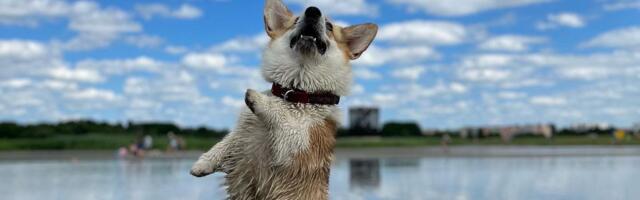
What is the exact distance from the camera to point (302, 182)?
4102 mm

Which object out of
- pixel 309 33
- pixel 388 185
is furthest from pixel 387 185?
pixel 309 33

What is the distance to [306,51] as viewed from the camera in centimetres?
411

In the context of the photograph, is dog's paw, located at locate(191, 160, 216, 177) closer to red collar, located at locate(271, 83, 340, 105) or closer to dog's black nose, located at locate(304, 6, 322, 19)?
red collar, located at locate(271, 83, 340, 105)

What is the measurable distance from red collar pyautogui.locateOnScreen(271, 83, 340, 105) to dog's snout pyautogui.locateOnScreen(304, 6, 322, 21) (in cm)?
45

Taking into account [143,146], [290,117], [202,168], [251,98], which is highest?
[251,98]

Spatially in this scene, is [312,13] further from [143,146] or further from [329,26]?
[143,146]

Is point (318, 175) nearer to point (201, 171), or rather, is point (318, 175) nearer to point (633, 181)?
point (201, 171)

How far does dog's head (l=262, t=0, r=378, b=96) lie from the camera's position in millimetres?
4075

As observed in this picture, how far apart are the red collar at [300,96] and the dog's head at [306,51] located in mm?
27

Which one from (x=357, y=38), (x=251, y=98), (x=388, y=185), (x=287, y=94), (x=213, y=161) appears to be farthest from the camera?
(x=388, y=185)

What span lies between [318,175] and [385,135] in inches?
1695

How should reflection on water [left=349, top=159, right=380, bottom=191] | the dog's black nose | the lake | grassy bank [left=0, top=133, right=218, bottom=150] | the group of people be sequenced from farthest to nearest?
grassy bank [left=0, top=133, right=218, bottom=150] → the group of people → reflection on water [left=349, top=159, right=380, bottom=191] → the lake → the dog's black nose

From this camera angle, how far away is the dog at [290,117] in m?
4.07


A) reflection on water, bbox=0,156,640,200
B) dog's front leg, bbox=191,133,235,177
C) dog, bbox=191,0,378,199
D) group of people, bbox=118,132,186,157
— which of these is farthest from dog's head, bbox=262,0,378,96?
group of people, bbox=118,132,186,157
